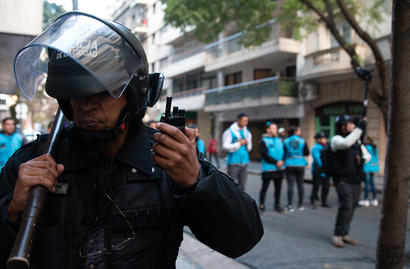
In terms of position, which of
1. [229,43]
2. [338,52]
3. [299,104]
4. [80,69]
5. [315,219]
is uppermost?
[229,43]

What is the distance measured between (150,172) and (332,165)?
4.20m

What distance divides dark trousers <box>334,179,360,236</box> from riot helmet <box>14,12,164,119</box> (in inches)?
162

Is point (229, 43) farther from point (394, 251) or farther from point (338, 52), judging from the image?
point (394, 251)

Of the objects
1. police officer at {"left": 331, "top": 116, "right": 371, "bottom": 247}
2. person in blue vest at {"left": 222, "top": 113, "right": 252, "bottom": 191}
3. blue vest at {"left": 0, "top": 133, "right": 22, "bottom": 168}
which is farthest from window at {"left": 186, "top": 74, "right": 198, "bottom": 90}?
police officer at {"left": 331, "top": 116, "right": 371, "bottom": 247}

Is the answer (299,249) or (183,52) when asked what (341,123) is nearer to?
(299,249)

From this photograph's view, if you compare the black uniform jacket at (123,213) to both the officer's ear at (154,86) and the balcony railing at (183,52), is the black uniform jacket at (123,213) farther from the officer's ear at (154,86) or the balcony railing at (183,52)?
the balcony railing at (183,52)

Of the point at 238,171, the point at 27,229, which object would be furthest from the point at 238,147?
the point at 27,229

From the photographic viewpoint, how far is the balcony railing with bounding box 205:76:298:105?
17547mm

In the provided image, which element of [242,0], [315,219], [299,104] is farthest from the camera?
[299,104]

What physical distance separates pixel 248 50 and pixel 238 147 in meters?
12.6

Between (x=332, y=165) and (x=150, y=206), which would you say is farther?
(x=332, y=165)

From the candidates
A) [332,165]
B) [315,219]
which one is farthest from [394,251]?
[315,219]

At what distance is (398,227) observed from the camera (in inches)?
112

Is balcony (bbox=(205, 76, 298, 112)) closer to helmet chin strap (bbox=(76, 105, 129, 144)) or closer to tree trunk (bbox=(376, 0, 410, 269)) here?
tree trunk (bbox=(376, 0, 410, 269))
